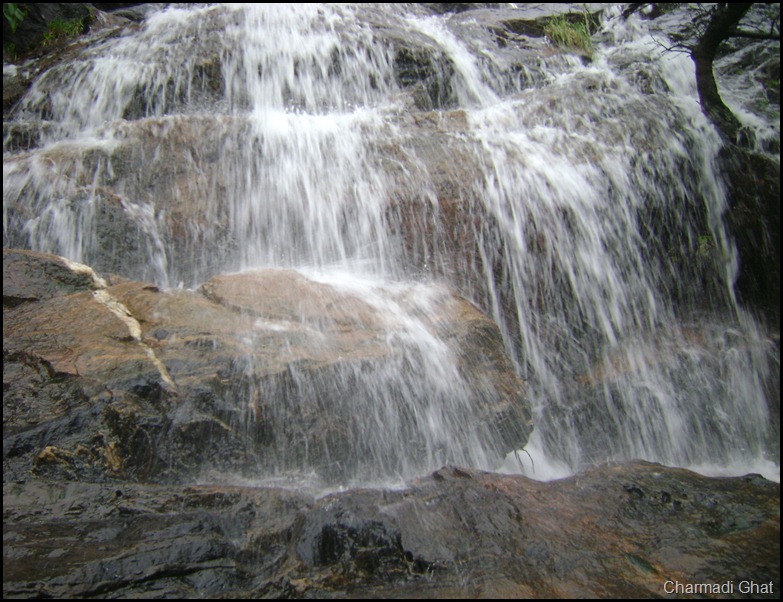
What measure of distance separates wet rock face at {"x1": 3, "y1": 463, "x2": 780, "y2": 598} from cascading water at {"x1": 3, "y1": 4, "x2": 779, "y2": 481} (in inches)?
44.8

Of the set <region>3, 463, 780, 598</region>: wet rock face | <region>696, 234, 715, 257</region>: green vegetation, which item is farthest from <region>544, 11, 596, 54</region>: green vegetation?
<region>3, 463, 780, 598</region>: wet rock face

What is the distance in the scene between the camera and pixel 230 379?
3393 millimetres

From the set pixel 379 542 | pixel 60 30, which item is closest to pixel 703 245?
pixel 379 542

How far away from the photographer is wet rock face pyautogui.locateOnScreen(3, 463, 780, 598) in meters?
2.22

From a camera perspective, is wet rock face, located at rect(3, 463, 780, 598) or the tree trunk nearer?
wet rock face, located at rect(3, 463, 780, 598)

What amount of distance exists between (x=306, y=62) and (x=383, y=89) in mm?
1211

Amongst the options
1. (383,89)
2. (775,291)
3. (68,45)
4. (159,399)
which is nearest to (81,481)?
(159,399)

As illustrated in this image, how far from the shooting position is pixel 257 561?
7.78ft

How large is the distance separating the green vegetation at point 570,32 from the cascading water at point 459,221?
81.1 inches

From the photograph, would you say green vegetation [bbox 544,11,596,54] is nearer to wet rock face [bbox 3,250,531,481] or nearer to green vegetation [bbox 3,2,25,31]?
wet rock face [bbox 3,250,531,481]

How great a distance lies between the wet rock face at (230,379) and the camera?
9.75 feet

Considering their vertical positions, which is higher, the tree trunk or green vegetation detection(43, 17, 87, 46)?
green vegetation detection(43, 17, 87, 46)

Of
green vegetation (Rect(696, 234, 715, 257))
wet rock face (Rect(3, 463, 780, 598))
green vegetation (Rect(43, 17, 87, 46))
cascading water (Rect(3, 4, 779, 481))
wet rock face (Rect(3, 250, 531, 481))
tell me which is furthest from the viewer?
green vegetation (Rect(43, 17, 87, 46))

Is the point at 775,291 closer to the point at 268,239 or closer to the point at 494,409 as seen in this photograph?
the point at 494,409
